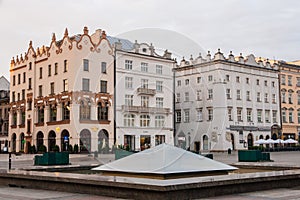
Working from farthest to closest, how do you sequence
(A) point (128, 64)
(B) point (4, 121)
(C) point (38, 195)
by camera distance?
(B) point (4, 121)
(A) point (128, 64)
(C) point (38, 195)

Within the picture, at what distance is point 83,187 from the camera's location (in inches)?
592

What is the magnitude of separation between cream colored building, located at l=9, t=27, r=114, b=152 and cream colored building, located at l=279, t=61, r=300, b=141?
3668cm

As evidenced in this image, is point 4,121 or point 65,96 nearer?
point 65,96

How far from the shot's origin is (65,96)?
202 feet

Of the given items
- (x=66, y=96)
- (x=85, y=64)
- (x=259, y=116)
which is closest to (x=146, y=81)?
(x=85, y=64)

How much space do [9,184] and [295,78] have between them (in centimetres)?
7429

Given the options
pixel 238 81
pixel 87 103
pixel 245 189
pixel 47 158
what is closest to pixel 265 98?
pixel 238 81

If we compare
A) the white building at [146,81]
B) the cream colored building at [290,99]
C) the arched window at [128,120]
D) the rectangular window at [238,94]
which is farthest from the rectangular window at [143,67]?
the cream colored building at [290,99]

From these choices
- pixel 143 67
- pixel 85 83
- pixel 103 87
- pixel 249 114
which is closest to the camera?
pixel 143 67

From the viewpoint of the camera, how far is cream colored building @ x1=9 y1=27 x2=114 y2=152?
192 feet

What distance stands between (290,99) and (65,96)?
45241 mm

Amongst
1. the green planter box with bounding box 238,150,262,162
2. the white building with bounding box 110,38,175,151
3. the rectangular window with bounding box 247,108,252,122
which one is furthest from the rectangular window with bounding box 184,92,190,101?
the rectangular window with bounding box 247,108,252,122

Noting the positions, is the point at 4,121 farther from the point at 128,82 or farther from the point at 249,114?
the point at 128,82

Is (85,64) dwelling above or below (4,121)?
above
